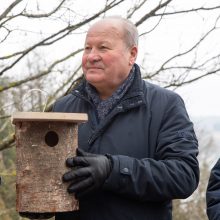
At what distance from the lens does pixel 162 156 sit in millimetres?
2576

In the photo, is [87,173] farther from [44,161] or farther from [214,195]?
[214,195]

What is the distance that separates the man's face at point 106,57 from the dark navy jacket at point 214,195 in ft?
2.13

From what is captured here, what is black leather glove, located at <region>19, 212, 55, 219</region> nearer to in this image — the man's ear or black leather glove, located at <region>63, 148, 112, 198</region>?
black leather glove, located at <region>63, 148, 112, 198</region>

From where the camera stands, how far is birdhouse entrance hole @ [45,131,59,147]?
2535 mm

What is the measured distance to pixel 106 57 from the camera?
2615 millimetres

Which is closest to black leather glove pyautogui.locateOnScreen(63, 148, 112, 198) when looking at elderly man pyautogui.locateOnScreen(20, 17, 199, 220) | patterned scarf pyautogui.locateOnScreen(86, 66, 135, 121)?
elderly man pyautogui.locateOnScreen(20, 17, 199, 220)

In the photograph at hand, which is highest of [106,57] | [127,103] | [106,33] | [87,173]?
[106,33]

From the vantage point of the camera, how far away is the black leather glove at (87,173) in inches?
92.7

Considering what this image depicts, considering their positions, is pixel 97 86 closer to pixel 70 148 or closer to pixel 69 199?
pixel 70 148

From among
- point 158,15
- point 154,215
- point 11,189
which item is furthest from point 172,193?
point 11,189

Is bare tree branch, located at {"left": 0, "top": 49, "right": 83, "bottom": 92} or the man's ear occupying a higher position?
bare tree branch, located at {"left": 0, "top": 49, "right": 83, "bottom": 92}

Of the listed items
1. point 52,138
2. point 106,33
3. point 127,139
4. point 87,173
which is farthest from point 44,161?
point 106,33

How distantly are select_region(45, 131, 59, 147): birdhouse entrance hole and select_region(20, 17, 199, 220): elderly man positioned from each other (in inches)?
4.6

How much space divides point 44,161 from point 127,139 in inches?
16.3
